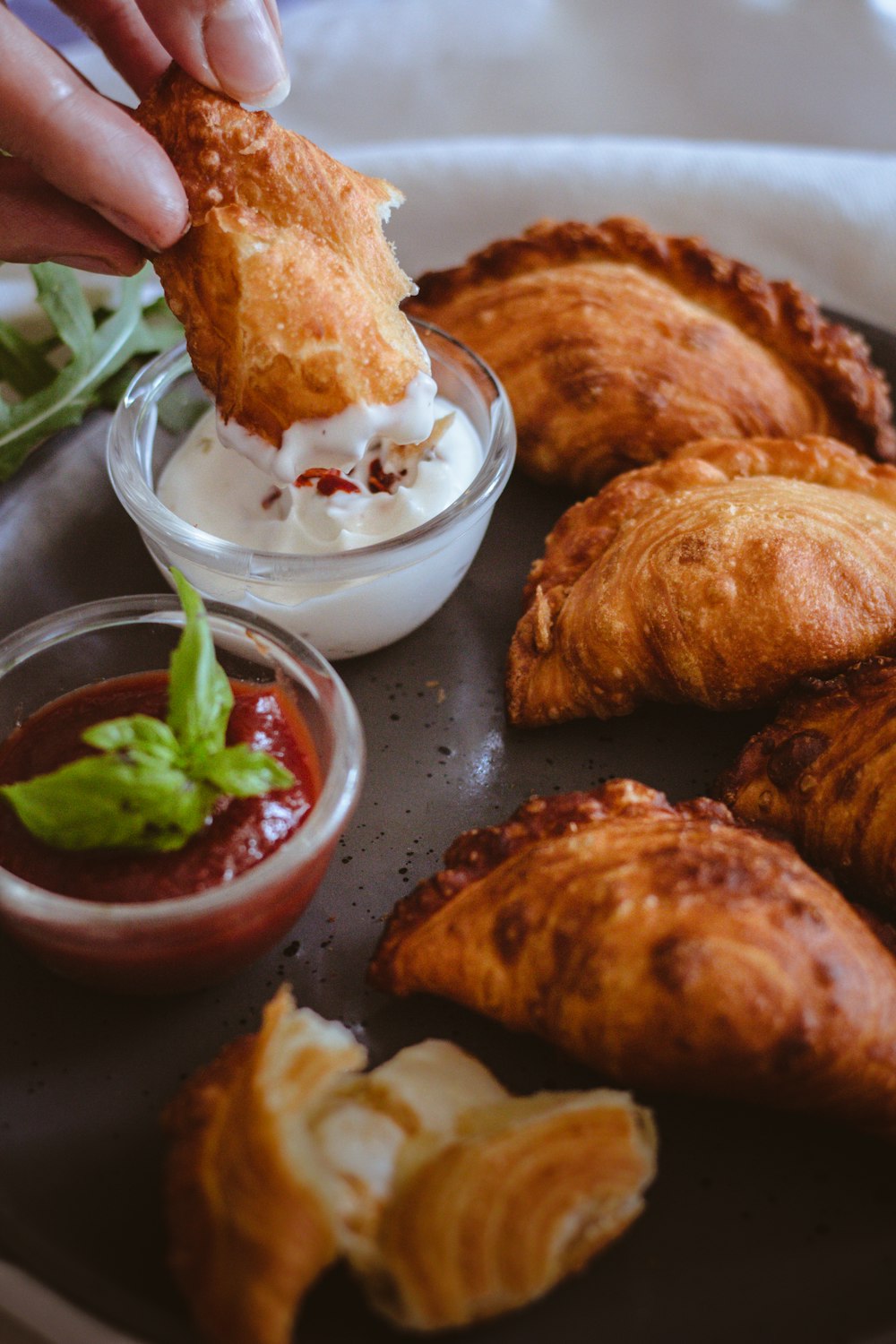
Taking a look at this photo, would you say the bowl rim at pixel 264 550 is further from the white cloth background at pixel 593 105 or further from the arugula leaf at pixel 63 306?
the white cloth background at pixel 593 105

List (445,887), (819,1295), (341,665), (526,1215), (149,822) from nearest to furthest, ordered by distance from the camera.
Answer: (526,1215) < (819,1295) < (149,822) < (445,887) < (341,665)

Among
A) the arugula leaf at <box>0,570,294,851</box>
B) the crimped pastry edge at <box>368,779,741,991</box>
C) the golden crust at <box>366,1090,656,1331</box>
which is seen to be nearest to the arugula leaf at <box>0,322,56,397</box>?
the arugula leaf at <box>0,570,294,851</box>

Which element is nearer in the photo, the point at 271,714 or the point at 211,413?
the point at 271,714

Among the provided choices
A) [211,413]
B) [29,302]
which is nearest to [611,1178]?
[211,413]

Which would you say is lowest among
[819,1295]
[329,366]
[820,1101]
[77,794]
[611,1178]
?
[819,1295]

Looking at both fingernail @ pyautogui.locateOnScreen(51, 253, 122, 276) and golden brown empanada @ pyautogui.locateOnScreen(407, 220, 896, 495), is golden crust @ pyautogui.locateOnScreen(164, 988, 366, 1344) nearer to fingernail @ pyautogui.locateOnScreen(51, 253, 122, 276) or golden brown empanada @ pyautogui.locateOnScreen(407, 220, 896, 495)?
fingernail @ pyautogui.locateOnScreen(51, 253, 122, 276)

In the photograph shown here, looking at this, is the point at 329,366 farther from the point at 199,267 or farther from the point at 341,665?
the point at 341,665

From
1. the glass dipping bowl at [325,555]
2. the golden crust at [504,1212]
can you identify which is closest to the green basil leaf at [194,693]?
the glass dipping bowl at [325,555]

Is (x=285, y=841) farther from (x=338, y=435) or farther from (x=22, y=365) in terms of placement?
(x=22, y=365)
